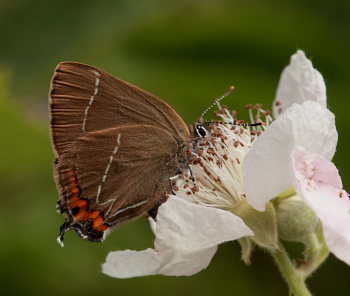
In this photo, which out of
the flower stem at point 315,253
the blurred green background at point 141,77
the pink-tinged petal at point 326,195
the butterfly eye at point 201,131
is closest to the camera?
the pink-tinged petal at point 326,195

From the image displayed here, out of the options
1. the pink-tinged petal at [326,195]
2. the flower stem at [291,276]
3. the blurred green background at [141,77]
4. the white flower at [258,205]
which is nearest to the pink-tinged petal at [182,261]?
the white flower at [258,205]

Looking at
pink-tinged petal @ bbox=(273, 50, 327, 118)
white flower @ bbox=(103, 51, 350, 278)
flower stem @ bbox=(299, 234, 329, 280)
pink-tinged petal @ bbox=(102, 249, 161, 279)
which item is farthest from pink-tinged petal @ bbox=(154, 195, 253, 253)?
pink-tinged petal @ bbox=(273, 50, 327, 118)

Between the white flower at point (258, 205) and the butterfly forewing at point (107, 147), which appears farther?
the butterfly forewing at point (107, 147)

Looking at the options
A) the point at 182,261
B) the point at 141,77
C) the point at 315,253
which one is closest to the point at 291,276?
the point at 315,253

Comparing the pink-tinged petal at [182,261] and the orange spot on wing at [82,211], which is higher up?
the orange spot on wing at [82,211]

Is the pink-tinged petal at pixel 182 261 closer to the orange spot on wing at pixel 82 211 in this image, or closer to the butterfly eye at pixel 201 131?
the orange spot on wing at pixel 82 211

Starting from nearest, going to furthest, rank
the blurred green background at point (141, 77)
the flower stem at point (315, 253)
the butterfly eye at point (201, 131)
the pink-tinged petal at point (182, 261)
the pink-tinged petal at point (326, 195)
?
the pink-tinged petal at point (326, 195), the pink-tinged petal at point (182, 261), the flower stem at point (315, 253), the butterfly eye at point (201, 131), the blurred green background at point (141, 77)

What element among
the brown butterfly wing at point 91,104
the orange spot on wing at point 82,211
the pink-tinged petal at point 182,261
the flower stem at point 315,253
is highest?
the brown butterfly wing at point 91,104
